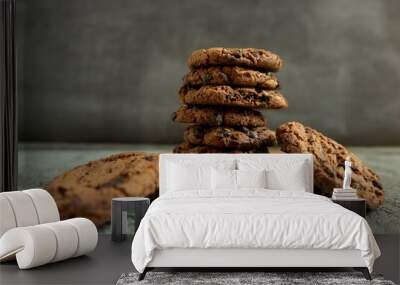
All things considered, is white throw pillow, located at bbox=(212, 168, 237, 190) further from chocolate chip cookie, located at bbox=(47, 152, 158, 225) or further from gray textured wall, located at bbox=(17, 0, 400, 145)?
gray textured wall, located at bbox=(17, 0, 400, 145)

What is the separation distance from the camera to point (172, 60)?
790cm

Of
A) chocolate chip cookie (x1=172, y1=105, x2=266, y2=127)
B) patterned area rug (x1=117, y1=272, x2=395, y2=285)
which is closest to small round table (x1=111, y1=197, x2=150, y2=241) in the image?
chocolate chip cookie (x1=172, y1=105, x2=266, y2=127)

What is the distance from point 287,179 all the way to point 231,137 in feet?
2.79

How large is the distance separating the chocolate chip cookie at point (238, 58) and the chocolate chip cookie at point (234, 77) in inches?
2.7

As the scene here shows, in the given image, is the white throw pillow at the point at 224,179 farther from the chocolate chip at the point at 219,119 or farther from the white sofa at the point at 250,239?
the white sofa at the point at 250,239

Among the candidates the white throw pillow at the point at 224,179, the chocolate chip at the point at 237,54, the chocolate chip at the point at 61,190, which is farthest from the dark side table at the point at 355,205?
the chocolate chip at the point at 61,190

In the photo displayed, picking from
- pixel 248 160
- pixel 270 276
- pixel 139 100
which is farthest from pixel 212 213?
pixel 139 100

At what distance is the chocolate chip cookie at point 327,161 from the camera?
7426 millimetres

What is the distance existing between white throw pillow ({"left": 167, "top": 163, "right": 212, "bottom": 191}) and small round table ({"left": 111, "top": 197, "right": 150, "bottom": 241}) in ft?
1.28

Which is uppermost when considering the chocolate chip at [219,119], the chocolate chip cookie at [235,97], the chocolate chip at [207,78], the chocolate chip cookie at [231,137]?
the chocolate chip at [207,78]

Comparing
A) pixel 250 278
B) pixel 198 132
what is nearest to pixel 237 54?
pixel 198 132

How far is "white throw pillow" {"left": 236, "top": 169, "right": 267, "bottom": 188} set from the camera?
21.7ft

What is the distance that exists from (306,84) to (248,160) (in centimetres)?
142

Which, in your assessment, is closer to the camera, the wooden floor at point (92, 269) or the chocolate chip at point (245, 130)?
the wooden floor at point (92, 269)
